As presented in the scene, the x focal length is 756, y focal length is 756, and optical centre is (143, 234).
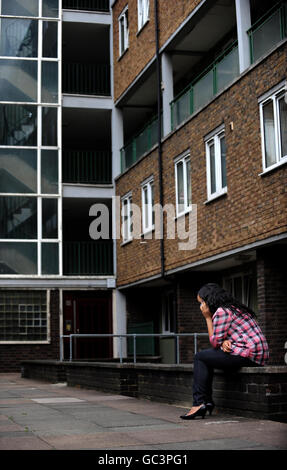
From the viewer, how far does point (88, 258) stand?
25141 mm

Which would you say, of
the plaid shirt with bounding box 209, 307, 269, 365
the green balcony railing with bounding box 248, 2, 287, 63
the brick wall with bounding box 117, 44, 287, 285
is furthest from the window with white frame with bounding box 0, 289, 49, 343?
the plaid shirt with bounding box 209, 307, 269, 365

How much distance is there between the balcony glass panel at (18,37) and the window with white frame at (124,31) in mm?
2884

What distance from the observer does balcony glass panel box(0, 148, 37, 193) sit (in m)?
24.5

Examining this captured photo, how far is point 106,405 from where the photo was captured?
11.1m

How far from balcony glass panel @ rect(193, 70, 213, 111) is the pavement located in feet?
27.8

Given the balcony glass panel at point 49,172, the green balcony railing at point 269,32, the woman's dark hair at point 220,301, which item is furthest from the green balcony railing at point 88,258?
the woman's dark hair at point 220,301

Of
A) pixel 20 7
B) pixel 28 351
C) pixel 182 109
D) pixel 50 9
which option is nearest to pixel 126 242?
pixel 28 351

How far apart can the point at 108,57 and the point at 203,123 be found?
1239 cm

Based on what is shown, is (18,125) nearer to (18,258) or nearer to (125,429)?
(18,258)

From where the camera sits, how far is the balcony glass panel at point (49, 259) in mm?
24328

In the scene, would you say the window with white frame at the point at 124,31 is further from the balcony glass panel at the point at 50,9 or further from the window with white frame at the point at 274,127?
the window with white frame at the point at 274,127

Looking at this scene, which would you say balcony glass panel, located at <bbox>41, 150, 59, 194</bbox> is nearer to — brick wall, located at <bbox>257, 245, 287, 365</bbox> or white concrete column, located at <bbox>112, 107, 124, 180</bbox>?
white concrete column, located at <bbox>112, 107, 124, 180</bbox>

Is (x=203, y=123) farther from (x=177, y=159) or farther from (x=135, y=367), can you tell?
(x=135, y=367)

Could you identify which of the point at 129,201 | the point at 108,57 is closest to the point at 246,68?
the point at 129,201
